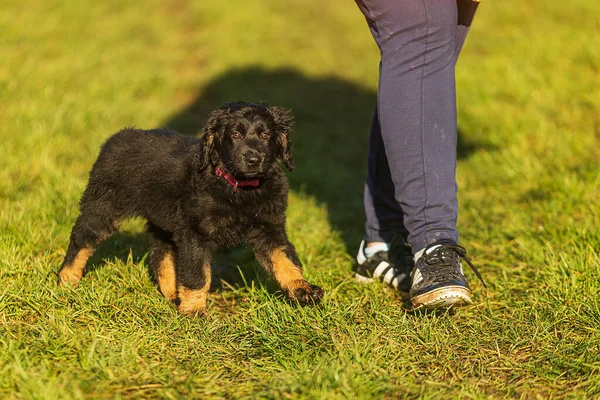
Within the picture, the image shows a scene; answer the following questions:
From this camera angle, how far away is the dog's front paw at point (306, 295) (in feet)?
11.8

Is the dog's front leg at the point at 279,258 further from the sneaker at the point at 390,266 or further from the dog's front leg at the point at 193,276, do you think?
the sneaker at the point at 390,266

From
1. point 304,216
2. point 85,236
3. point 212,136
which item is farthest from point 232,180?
point 304,216

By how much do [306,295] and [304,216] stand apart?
2.18 metres

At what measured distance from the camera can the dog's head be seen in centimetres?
377

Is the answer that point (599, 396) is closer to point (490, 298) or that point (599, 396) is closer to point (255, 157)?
point (490, 298)

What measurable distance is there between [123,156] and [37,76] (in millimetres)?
5173

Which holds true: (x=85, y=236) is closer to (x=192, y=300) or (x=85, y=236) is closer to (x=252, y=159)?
(x=192, y=300)

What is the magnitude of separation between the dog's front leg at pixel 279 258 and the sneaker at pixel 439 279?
0.50m

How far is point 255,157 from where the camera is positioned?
3.73 m

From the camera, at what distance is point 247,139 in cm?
389

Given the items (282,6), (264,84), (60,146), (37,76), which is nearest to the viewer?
(60,146)

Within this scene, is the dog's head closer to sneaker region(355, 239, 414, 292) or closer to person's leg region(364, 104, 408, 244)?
person's leg region(364, 104, 408, 244)

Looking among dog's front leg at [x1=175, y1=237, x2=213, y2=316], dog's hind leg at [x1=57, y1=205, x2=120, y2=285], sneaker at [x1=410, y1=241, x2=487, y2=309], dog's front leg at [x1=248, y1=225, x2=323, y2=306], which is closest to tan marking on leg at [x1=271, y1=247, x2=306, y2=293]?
dog's front leg at [x1=248, y1=225, x2=323, y2=306]

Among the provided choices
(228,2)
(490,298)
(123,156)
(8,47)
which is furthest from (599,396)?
(228,2)
